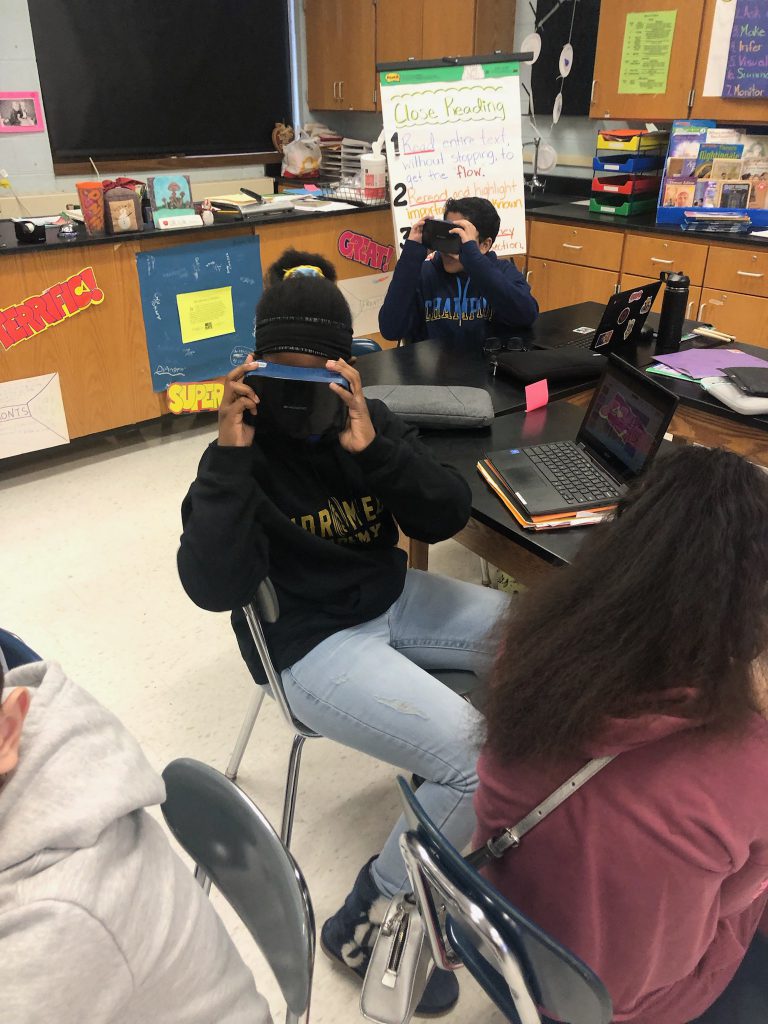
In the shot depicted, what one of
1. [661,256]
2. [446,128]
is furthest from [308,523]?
[661,256]

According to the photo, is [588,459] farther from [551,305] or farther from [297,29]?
[297,29]

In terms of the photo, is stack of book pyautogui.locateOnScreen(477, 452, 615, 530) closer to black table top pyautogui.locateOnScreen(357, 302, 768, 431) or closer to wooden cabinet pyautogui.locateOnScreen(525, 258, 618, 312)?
Result: black table top pyautogui.locateOnScreen(357, 302, 768, 431)

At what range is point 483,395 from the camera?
5.91ft

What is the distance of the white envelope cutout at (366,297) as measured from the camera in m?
3.95

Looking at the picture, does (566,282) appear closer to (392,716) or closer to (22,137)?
(22,137)

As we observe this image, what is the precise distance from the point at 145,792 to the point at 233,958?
22cm

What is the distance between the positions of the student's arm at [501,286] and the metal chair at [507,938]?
172 centimetres

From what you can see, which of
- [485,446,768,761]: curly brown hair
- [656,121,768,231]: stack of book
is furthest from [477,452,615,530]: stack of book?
[656,121,768,231]: stack of book

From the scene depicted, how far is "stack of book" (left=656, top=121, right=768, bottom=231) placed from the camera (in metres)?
3.59

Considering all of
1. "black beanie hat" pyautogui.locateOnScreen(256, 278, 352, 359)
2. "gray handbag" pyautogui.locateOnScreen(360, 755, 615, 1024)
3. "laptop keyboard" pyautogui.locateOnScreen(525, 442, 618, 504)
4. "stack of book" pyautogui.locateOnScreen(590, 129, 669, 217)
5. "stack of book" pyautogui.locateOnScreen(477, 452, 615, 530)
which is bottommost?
"gray handbag" pyautogui.locateOnScreen(360, 755, 615, 1024)

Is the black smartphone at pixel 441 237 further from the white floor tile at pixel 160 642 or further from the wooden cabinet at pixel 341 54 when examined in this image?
the wooden cabinet at pixel 341 54

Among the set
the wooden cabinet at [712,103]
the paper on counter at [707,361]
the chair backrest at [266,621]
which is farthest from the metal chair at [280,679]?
the wooden cabinet at [712,103]

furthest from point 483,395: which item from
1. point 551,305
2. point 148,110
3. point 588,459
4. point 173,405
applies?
point 148,110

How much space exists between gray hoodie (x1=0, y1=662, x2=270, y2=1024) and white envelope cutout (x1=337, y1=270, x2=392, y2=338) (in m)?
3.41
